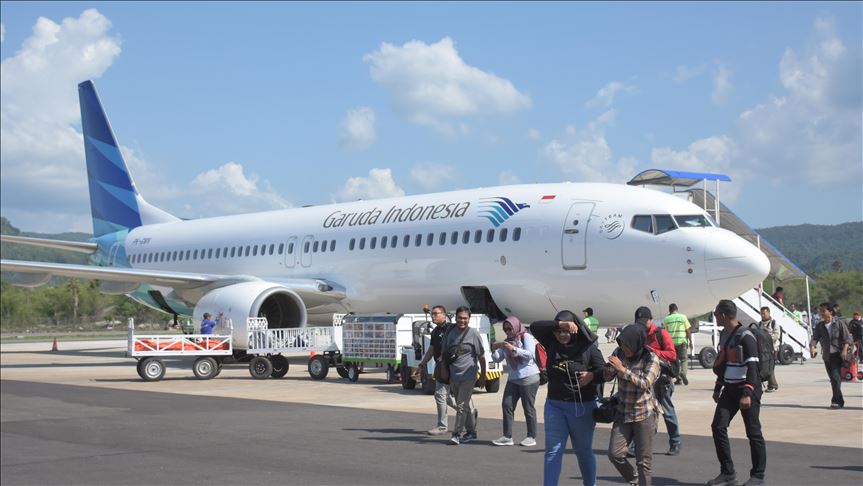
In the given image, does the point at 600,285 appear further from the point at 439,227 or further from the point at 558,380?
the point at 558,380

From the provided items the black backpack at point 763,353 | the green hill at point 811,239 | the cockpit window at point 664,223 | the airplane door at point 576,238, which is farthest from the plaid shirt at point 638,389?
the green hill at point 811,239

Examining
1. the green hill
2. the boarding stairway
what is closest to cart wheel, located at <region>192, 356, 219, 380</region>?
the boarding stairway

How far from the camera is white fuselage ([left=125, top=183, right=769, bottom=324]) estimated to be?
17.7 m

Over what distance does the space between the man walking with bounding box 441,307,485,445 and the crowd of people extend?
0.04 feet

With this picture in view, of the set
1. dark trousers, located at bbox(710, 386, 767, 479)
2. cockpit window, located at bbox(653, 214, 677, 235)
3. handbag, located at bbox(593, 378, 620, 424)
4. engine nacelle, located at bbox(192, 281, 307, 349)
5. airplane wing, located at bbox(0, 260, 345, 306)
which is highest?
cockpit window, located at bbox(653, 214, 677, 235)

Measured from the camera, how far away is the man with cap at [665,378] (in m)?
9.48

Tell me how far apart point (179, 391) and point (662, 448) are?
10075mm

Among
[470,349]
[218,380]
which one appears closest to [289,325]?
[218,380]

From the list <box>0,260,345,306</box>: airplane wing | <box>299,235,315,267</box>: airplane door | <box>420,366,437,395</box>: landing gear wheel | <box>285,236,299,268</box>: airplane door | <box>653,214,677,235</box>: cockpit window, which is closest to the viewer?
<box>420,366,437,395</box>: landing gear wheel

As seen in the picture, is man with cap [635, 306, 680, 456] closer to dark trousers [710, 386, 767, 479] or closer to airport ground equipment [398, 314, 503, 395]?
dark trousers [710, 386, 767, 479]

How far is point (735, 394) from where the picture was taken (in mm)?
8461

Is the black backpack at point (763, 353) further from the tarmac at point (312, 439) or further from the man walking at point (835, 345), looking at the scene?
the man walking at point (835, 345)

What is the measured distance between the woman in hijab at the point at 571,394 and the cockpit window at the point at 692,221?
11290 mm

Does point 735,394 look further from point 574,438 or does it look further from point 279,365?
point 279,365
